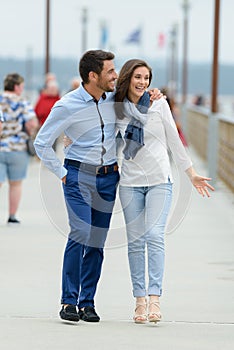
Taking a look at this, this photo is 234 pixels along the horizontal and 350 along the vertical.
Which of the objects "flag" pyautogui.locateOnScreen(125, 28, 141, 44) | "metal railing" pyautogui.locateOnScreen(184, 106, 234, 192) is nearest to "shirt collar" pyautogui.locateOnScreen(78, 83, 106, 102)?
"metal railing" pyautogui.locateOnScreen(184, 106, 234, 192)

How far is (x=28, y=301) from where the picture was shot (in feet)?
30.6

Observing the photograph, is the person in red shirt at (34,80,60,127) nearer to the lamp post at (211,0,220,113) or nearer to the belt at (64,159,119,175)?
the lamp post at (211,0,220,113)

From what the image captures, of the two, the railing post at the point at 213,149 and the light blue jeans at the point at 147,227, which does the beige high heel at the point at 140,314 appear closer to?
the light blue jeans at the point at 147,227

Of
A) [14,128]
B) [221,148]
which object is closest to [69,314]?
[14,128]

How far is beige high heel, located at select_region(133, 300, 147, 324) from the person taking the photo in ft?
27.7

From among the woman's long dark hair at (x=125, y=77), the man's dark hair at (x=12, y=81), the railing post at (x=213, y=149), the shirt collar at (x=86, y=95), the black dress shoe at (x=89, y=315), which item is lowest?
the railing post at (x=213, y=149)

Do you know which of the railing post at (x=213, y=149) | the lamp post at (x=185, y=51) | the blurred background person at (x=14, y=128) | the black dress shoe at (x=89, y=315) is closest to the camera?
the black dress shoe at (x=89, y=315)

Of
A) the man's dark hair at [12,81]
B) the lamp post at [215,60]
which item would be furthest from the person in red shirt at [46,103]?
the man's dark hair at [12,81]

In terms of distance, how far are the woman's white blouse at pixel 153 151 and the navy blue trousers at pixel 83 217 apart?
0.39ft

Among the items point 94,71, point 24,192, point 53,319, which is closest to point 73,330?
point 53,319

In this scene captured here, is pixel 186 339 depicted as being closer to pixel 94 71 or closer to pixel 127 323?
pixel 127 323

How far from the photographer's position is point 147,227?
27.5 ft

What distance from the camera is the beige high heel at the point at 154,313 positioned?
829cm

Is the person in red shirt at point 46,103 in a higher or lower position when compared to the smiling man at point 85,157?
lower
